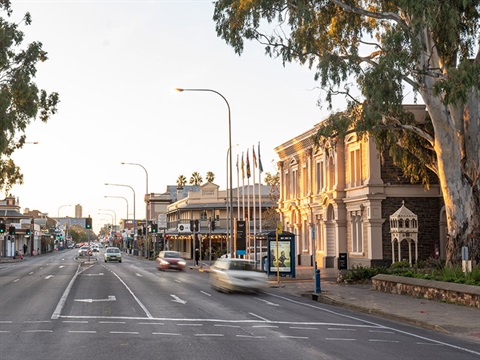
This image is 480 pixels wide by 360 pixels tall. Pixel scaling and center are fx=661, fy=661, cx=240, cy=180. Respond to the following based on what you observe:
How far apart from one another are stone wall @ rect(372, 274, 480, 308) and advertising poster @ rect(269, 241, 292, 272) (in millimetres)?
9045

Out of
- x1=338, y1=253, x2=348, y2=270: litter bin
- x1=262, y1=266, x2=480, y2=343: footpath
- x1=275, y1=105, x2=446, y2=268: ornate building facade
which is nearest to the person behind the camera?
x1=262, y1=266, x2=480, y2=343: footpath

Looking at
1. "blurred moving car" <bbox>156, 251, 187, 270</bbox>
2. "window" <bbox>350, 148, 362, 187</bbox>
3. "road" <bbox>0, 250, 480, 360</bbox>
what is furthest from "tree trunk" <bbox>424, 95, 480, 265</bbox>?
"blurred moving car" <bbox>156, 251, 187, 270</bbox>

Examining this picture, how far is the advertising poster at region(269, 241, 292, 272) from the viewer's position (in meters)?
38.4

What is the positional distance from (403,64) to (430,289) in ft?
29.6

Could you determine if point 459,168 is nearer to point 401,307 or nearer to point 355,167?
point 401,307

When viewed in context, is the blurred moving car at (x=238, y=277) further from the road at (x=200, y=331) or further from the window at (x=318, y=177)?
the window at (x=318, y=177)

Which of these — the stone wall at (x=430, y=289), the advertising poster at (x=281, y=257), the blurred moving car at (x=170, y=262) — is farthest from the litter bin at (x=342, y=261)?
the blurred moving car at (x=170, y=262)

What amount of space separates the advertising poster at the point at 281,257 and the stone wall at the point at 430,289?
29.7 feet

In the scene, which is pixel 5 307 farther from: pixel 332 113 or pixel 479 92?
pixel 479 92

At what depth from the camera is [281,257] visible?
126ft

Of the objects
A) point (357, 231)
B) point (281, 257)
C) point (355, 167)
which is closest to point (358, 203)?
point (357, 231)

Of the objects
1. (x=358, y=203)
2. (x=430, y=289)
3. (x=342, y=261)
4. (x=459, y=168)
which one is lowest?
(x=430, y=289)

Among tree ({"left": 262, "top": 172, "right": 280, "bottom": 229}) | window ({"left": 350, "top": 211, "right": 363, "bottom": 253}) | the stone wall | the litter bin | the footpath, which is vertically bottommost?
the footpath

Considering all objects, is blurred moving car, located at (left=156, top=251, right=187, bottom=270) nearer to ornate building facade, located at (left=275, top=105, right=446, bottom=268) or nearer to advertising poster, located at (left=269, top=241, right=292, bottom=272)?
ornate building facade, located at (left=275, top=105, right=446, bottom=268)
